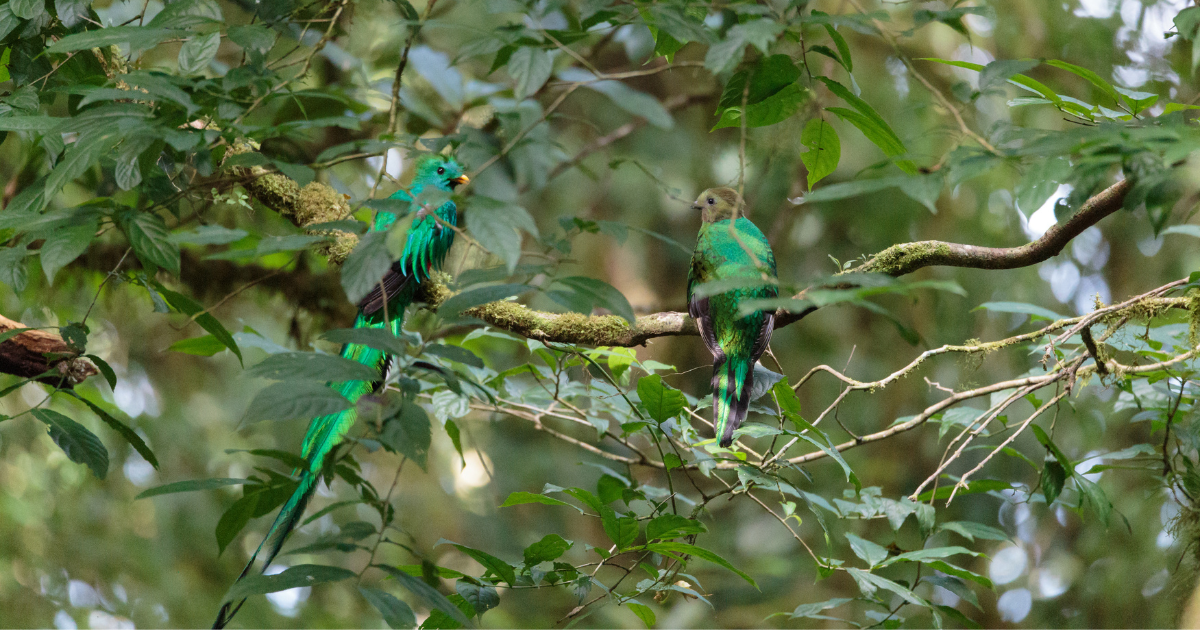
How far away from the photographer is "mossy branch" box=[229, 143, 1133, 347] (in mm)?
1724

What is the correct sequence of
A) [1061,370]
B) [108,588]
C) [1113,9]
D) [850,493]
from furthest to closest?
[108,588]
[1113,9]
[850,493]
[1061,370]

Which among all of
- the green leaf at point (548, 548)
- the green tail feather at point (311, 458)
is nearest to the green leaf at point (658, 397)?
the green leaf at point (548, 548)

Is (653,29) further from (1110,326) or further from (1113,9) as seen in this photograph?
(1113,9)

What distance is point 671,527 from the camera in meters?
1.71

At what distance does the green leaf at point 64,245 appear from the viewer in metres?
1.25

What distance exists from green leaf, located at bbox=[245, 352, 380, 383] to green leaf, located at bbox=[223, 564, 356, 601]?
244 mm

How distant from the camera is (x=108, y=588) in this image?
4531mm

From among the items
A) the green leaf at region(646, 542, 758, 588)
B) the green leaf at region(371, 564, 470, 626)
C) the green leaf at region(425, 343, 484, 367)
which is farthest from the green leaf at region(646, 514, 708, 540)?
the green leaf at region(425, 343, 484, 367)

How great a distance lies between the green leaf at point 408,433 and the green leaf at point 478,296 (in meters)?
0.15

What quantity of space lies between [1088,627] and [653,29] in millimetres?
4264

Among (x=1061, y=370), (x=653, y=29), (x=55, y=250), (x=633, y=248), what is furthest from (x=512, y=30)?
(x=633, y=248)

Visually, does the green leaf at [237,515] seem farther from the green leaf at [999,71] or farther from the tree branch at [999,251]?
the tree branch at [999,251]

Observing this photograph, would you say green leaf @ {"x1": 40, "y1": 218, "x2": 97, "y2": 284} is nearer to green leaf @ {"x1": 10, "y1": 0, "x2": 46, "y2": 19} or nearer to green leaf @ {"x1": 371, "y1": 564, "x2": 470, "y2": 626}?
green leaf @ {"x1": 10, "y1": 0, "x2": 46, "y2": 19}

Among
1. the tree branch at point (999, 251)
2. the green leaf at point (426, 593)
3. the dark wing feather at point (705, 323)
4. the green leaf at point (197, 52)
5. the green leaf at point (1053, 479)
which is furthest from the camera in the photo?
the dark wing feather at point (705, 323)
